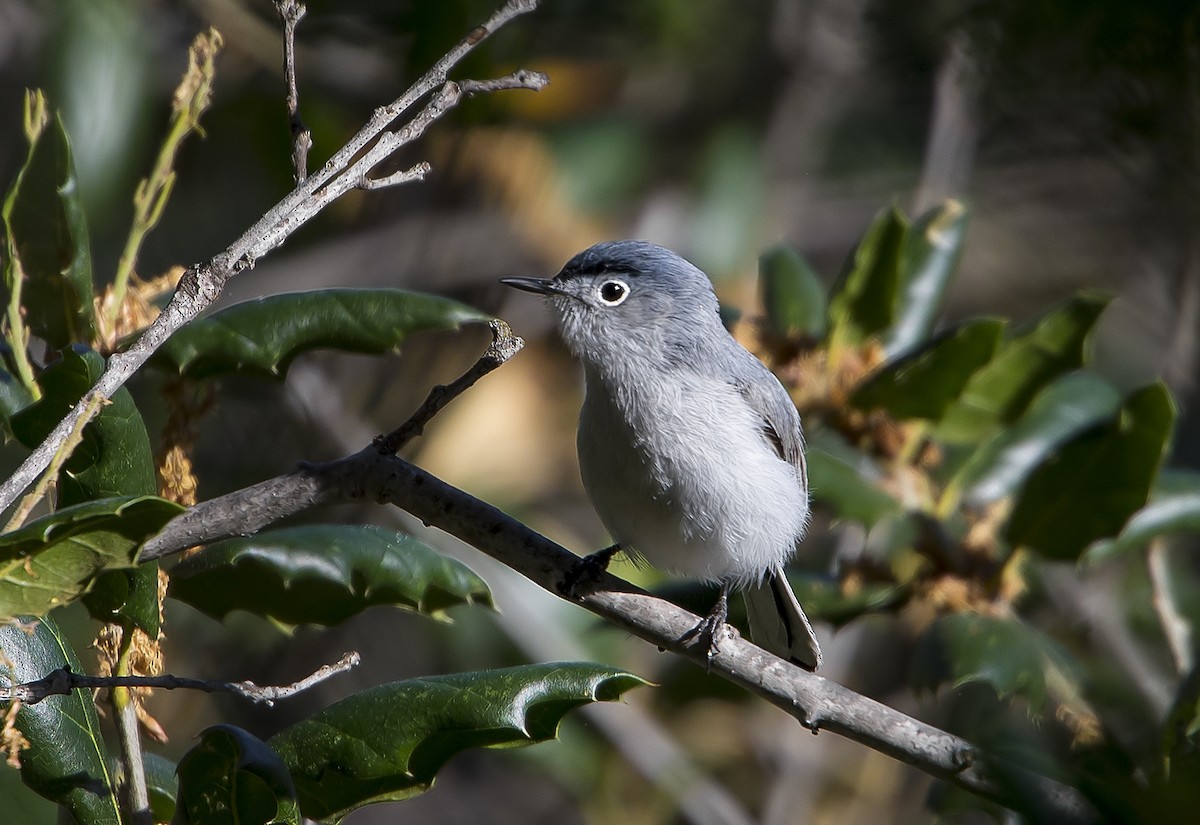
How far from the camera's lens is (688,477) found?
2.22 metres

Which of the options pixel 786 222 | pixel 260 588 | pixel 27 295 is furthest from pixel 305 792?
pixel 786 222

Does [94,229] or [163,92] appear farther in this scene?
[163,92]

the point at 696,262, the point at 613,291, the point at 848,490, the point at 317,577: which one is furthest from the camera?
the point at 696,262

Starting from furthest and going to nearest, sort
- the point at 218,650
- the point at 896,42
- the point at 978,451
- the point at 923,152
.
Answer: the point at 923,152, the point at 218,650, the point at 896,42, the point at 978,451

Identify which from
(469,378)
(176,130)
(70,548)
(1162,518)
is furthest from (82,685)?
(1162,518)

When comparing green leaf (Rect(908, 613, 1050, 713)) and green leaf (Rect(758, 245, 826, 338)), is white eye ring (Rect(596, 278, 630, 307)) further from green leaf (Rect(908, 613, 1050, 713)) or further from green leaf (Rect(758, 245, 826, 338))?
green leaf (Rect(908, 613, 1050, 713))

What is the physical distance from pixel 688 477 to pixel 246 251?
118cm

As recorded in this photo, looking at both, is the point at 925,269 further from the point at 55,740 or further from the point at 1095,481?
the point at 55,740

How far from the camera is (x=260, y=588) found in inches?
64.4

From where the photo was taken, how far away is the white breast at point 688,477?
2229 mm

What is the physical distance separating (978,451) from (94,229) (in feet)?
7.31

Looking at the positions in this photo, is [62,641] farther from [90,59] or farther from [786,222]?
[786,222]

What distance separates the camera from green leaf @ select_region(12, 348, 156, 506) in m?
1.32

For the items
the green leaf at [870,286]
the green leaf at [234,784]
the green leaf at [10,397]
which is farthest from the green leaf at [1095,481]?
the green leaf at [10,397]
